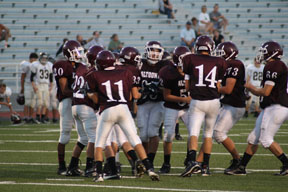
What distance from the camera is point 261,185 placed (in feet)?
24.0

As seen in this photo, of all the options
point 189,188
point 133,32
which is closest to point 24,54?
point 133,32

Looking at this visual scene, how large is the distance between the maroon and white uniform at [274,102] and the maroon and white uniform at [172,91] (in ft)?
3.64

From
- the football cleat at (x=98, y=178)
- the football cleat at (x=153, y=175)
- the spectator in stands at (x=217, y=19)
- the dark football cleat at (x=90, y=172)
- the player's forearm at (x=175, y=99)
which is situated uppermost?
the spectator in stands at (x=217, y=19)

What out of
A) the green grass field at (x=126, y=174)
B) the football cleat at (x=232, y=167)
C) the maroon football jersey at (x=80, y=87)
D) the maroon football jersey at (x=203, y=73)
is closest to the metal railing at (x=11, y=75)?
the green grass field at (x=126, y=174)

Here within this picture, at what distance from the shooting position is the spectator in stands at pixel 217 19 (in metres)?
23.3

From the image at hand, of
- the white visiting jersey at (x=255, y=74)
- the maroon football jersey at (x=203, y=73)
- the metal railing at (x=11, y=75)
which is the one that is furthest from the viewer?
the metal railing at (x=11, y=75)

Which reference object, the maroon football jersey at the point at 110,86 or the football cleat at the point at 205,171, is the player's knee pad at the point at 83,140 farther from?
the football cleat at the point at 205,171

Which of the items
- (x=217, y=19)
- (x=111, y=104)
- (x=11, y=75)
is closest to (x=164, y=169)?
(x=111, y=104)

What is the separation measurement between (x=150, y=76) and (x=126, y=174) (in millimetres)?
1446

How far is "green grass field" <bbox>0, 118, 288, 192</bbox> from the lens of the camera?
7.21 meters

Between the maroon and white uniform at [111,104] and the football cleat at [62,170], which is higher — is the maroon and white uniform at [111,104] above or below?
above

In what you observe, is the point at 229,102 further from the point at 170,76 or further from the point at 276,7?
the point at 276,7

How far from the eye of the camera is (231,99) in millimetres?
8734

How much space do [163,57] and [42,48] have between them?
1477 cm
